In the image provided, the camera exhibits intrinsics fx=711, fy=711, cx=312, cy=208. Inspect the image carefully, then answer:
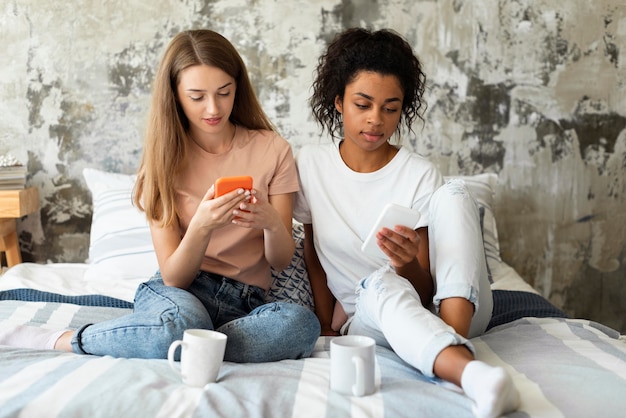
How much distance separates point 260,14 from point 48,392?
1804 mm

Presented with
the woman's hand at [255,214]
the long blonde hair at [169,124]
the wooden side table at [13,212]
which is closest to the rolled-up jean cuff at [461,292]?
the woman's hand at [255,214]

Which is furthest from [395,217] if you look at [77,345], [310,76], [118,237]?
[310,76]

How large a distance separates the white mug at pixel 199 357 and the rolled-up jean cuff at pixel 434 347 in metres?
0.34

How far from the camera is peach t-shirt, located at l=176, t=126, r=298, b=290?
1.65 m

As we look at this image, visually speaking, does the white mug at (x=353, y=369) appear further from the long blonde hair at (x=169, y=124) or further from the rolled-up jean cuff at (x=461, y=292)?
the long blonde hair at (x=169, y=124)

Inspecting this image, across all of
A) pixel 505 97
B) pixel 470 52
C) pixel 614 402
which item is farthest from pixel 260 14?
pixel 614 402

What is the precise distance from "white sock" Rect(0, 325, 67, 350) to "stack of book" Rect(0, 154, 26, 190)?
1097 millimetres

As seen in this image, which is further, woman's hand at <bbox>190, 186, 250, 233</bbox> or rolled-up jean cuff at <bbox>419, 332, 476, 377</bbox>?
woman's hand at <bbox>190, 186, 250, 233</bbox>

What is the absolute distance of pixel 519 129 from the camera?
2.65 meters

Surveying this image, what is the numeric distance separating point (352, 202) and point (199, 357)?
27.1 inches

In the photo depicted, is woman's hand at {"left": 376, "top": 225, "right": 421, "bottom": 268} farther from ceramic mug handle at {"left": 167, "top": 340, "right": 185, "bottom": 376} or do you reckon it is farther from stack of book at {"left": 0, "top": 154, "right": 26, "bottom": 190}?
stack of book at {"left": 0, "top": 154, "right": 26, "bottom": 190}

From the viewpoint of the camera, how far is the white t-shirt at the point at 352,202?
5.54ft

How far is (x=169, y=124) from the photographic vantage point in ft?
5.36

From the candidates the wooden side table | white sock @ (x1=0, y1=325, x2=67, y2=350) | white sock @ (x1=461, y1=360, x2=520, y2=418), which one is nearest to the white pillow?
the wooden side table
